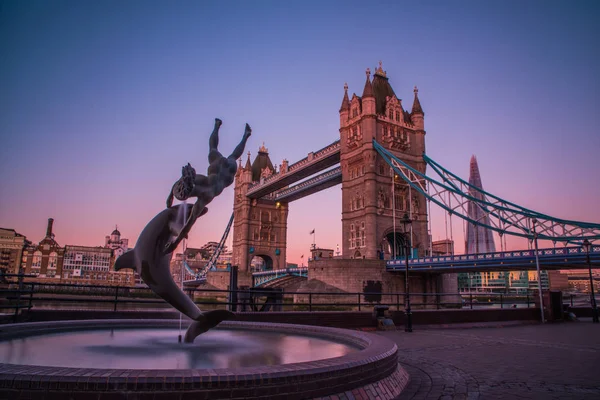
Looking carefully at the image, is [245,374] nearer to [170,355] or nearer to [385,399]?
[385,399]

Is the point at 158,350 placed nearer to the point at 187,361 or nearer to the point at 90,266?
the point at 187,361

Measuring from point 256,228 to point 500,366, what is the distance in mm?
64304

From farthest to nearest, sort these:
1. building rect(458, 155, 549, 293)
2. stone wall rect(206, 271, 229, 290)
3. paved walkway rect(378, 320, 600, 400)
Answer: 1. building rect(458, 155, 549, 293)
2. stone wall rect(206, 271, 229, 290)
3. paved walkway rect(378, 320, 600, 400)

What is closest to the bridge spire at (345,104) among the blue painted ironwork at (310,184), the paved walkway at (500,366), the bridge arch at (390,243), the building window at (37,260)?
the blue painted ironwork at (310,184)

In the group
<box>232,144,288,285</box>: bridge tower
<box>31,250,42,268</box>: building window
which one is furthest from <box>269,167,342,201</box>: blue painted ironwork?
<box>31,250,42,268</box>: building window

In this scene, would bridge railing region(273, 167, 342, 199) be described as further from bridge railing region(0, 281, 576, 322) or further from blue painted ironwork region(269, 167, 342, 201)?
bridge railing region(0, 281, 576, 322)

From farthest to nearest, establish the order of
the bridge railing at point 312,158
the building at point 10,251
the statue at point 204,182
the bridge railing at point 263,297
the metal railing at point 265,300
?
1. the building at point 10,251
2. the bridge railing at point 312,158
3. the metal railing at point 265,300
4. the bridge railing at point 263,297
5. the statue at point 204,182

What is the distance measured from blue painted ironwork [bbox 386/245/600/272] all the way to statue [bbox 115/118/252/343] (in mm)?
28014

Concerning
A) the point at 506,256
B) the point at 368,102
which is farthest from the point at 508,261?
the point at 368,102

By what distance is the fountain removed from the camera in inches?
130

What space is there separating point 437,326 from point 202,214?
36.4 ft

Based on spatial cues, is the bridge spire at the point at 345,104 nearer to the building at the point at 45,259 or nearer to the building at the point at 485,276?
the building at the point at 485,276

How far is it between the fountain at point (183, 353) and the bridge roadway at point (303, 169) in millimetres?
41429

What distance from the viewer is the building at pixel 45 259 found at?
303 ft
